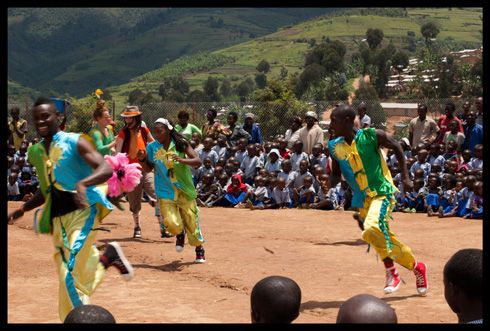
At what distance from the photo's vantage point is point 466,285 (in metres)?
4.86

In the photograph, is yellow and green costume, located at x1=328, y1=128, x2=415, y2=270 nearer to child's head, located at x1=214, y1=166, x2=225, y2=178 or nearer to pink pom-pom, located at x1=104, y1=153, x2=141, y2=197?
pink pom-pom, located at x1=104, y1=153, x2=141, y2=197

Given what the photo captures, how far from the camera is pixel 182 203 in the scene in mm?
12164

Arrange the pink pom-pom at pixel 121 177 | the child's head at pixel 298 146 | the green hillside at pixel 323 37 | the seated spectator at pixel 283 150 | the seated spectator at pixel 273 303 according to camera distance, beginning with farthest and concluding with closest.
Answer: the green hillside at pixel 323 37
the seated spectator at pixel 283 150
the child's head at pixel 298 146
the pink pom-pom at pixel 121 177
the seated spectator at pixel 273 303

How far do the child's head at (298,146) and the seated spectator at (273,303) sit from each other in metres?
12.5

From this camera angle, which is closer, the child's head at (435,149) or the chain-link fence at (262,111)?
the child's head at (435,149)

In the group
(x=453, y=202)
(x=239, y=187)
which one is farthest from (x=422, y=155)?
(x=239, y=187)

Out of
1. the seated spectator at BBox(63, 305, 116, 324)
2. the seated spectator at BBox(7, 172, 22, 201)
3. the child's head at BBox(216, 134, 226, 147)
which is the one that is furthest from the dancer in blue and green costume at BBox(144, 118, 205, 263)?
the seated spectator at BBox(7, 172, 22, 201)

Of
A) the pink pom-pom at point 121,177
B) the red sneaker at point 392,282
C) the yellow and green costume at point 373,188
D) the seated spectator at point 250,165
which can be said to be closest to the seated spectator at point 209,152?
the seated spectator at point 250,165

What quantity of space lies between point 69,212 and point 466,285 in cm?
378

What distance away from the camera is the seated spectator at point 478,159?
15.6m

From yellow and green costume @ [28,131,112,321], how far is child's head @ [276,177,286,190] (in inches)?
399

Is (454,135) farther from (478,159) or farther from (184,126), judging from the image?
(184,126)

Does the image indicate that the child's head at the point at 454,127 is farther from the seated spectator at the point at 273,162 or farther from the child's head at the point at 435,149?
the seated spectator at the point at 273,162

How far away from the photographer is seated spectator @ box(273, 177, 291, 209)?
17781 millimetres
